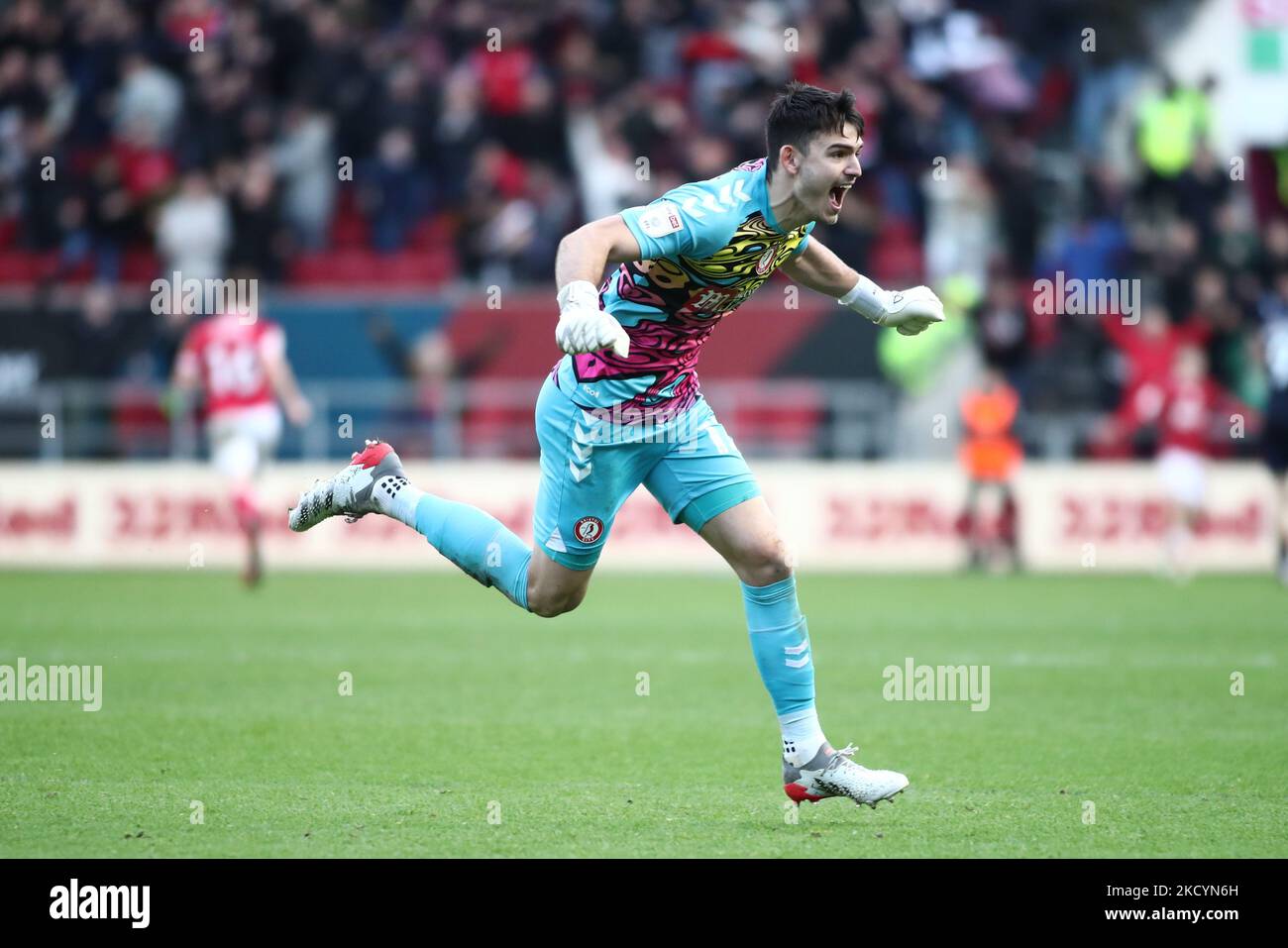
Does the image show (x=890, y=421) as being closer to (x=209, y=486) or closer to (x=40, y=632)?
(x=209, y=486)

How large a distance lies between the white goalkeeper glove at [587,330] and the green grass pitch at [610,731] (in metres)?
1.49

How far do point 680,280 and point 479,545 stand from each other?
131 centimetres

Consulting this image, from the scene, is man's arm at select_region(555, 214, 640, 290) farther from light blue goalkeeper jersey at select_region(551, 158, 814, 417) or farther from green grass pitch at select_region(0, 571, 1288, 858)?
green grass pitch at select_region(0, 571, 1288, 858)

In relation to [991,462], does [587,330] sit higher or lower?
lower

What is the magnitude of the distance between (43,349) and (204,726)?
11910 millimetres

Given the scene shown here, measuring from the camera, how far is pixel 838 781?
6.57 meters

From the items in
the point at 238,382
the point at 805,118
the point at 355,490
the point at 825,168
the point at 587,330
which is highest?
the point at 238,382

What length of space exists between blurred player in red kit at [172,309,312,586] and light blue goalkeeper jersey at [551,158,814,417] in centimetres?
1028

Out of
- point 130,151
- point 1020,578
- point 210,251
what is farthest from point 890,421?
point 130,151

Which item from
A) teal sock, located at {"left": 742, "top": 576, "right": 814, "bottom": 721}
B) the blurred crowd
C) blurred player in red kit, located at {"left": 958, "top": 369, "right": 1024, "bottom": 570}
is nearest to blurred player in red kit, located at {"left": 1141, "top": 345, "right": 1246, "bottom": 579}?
the blurred crowd

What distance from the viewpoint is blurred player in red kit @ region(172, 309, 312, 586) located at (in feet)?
55.3

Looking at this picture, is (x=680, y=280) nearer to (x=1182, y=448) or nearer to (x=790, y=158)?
(x=790, y=158)

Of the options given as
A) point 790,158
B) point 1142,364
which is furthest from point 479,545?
point 1142,364

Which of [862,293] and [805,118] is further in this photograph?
[862,293]
